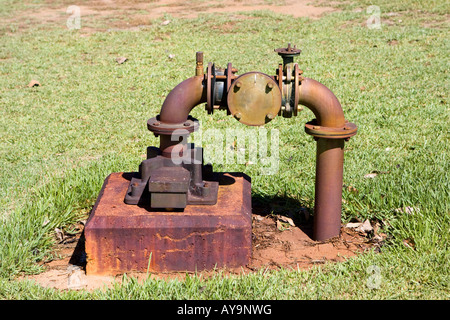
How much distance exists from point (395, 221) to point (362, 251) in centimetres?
31

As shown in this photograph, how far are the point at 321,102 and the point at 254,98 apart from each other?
43 cm

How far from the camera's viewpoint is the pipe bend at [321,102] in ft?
10.7

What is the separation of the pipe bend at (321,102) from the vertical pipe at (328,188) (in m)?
0.12

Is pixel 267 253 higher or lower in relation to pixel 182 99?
lower

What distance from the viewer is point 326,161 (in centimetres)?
342

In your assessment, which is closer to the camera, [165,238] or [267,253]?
[165,238]

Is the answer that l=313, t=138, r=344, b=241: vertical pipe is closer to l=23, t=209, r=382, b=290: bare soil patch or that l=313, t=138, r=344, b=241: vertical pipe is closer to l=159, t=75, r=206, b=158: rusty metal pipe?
l=23, t=209, r=382, b=290: bare soil patch

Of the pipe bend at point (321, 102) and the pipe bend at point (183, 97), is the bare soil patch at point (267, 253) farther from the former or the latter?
the pipe bend at point (183, 97)

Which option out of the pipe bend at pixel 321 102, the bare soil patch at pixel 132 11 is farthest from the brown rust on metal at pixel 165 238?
the bare soil patch at pixel 132 11

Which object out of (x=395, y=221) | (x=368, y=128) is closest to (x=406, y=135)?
(x=368, y=128)

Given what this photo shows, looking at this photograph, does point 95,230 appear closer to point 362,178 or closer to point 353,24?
point 362,178

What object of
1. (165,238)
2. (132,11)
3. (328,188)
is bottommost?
(165,238)

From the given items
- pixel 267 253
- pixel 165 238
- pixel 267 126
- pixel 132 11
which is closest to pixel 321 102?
pixel 267 253

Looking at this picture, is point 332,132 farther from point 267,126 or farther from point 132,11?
point 132,11
